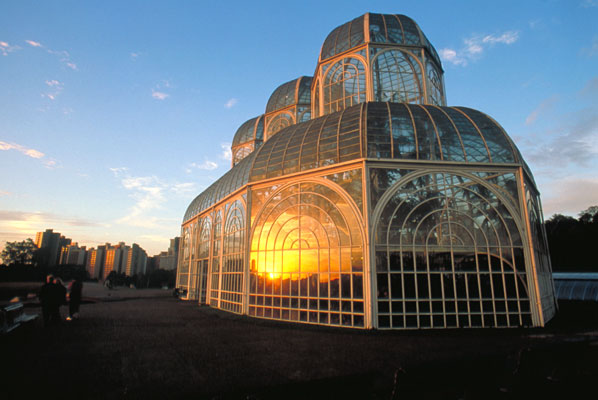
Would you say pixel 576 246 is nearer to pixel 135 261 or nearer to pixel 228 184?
pixel 228 184

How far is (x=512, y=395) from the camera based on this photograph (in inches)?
240

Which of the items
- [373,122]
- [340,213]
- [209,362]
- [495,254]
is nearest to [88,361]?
[209,362]

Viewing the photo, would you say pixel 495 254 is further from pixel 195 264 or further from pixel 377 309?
pixel 195 264

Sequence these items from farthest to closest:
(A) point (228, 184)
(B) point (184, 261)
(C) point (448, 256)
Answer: (B) point (184, 261) < (A) point (228, 184) < (C) point (448, 256)

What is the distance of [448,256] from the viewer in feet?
47.8

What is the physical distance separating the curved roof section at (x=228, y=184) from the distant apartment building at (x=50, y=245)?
77360 mm

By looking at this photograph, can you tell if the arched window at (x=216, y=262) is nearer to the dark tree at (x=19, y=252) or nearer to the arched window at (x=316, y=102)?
the arched window at (x=316, y=102)

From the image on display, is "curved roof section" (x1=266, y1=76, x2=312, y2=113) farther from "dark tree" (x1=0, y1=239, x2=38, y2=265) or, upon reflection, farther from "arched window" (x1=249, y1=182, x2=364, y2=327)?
"dark tree" (x1=0, y1=239, x2=38, y2=265)

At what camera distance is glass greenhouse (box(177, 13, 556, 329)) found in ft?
46.5

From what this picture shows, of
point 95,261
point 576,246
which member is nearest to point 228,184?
point 576,246

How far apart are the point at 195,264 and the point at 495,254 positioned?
27.0 meters

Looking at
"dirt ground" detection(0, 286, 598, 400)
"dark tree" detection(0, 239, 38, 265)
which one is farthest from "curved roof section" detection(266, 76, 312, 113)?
"dark tree" detection(0, 239, 38, 265)

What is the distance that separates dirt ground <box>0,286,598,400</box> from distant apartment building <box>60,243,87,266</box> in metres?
111

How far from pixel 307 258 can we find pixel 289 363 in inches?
316
